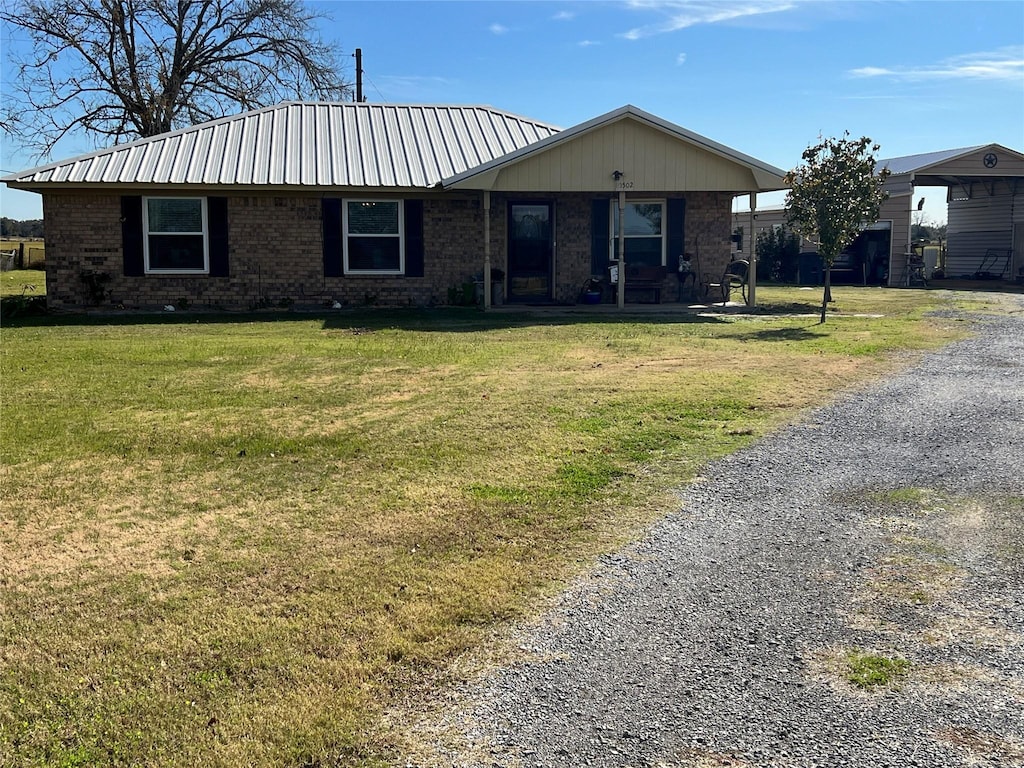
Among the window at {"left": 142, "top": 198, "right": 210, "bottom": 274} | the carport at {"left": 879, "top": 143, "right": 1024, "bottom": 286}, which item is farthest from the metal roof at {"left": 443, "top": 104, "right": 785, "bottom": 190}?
the carport at {"left": 879, "top": 143, "right": 1024, "bottom": 286}

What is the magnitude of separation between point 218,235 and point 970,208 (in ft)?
91.6

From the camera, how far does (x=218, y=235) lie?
57.6ft

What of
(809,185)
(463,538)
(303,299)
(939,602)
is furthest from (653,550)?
(303,299)

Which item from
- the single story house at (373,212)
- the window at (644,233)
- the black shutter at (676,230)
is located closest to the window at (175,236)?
the single story house at (373,212)

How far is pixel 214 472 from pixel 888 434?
4.92 m

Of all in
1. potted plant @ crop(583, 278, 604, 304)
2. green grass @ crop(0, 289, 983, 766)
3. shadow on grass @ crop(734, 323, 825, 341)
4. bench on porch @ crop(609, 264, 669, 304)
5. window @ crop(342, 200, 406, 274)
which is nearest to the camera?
green grass @ crop(0, 289, 983, 766)

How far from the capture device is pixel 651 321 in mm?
15695

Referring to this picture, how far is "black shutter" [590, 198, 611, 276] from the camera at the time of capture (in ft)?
62.1

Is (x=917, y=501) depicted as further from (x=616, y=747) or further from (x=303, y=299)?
(x=303, y=299)

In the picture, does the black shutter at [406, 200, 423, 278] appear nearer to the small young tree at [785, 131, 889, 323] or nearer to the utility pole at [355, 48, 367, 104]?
the small young tree at [785, 131, 889, 323]

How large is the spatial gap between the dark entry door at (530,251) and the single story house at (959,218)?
10.2 meters

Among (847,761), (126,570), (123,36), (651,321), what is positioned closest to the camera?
(847,761)

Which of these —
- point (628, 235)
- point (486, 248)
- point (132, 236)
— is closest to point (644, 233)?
point (628, 235)

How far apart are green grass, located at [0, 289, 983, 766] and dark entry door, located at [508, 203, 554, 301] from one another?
7.81 meters
